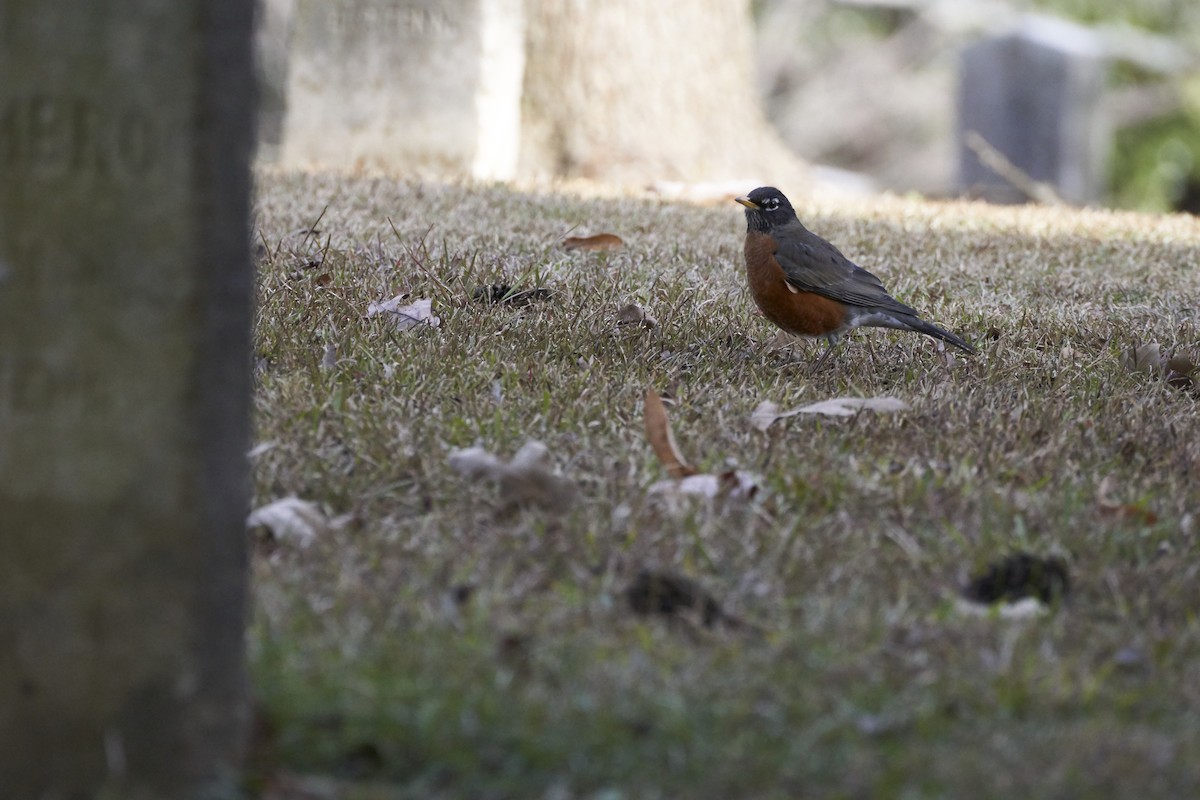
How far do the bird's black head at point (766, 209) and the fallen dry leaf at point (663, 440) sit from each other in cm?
158

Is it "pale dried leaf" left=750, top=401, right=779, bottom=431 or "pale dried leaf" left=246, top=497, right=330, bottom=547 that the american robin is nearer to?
"pale dried leaf" left=750, top=401, right=779, bottom=431

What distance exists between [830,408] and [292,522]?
1425mm

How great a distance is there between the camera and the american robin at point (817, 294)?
4469 mm

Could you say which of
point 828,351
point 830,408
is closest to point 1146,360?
point 828,351

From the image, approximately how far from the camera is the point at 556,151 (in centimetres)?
973

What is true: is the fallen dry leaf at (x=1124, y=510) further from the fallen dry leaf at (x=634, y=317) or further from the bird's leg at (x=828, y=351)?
the fallen dry leaf at (x=634, y=317)

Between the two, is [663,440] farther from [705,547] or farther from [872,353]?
[872,353]

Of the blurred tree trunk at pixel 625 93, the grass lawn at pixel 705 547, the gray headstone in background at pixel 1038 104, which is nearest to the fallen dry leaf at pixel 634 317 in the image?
the grass lawn at pixel 705 547

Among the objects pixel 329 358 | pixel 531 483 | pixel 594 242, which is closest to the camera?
pixel 531 483

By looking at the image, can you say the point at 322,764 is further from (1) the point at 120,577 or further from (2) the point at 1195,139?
(2) the point at 1195,139

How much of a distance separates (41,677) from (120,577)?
6.8 inches

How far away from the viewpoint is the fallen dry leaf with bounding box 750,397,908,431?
3.65 metres

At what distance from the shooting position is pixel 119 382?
1.97 m

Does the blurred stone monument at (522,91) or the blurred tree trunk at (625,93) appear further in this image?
the blurred tree trunk at (625,93)
